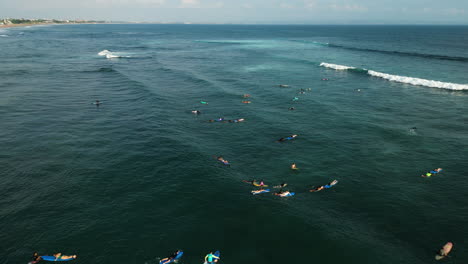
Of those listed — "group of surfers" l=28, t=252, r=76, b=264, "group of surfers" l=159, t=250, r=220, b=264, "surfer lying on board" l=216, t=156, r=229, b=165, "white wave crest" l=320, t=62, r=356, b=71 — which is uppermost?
"white wave crest" l=320, t=62, r=356, b=71

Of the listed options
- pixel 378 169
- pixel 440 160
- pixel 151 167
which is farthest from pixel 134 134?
pixel 440 160

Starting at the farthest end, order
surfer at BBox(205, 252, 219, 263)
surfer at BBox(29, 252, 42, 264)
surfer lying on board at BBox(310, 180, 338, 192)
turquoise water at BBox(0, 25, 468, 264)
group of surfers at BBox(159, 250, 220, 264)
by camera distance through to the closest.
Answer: surfer lying on board at BBox(310, 180, 338, 192), turquoise water at BBox(0, 25, 468, 264), surfer at BBox(205, 252, 219, 263), group of surfers at BBox(159, 250, 220, 264), surfer at BBox(29, 252, 42, 264)

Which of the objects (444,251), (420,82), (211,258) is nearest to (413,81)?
(420,82)

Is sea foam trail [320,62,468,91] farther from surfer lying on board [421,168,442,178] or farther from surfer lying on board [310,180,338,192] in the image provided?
surfer lying on board [310,180,338,192]

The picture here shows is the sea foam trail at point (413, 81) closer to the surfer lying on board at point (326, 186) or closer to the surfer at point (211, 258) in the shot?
the surfer lying on board at point (326, 186)

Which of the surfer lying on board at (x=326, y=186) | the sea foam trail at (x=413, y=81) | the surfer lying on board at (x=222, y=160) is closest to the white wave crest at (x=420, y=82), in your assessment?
the sea foam trail at (x=413, y=81)

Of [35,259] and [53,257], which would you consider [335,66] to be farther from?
[35,259]

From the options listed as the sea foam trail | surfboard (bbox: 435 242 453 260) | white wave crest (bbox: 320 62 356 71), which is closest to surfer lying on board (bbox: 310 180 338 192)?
surfboard (bbox: 435 242 453 260)

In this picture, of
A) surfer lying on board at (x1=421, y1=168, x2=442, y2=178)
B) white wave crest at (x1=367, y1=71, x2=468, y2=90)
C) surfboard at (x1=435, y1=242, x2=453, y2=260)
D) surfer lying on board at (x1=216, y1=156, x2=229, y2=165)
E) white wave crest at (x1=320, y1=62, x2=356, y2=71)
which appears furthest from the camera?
white wave crest at (x1=320, y1=62, x2=356, y2=71)
